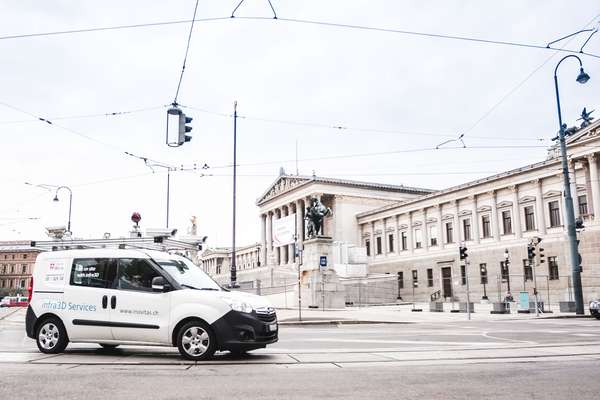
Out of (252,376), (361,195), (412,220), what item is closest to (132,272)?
(252,376)

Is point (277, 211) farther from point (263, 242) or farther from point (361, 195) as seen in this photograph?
point (361, 195)

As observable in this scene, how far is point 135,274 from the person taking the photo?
1002 cm

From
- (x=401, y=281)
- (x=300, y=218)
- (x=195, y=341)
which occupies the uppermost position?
(x=300, y=218)

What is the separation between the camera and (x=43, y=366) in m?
8.48

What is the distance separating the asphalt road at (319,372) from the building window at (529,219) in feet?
142

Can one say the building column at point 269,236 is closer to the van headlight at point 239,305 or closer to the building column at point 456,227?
the building column at point 456,227

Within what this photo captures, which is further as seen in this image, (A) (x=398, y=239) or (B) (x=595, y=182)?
(A) (x=398, y=239)

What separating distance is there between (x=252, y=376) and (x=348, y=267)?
4877 cm

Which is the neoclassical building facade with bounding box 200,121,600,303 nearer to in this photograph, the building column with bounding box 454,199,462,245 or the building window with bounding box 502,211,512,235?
the building window with bounding box 502,211,512,235

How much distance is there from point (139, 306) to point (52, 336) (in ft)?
6.65

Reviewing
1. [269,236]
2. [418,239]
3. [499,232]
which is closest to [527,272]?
[499,232]

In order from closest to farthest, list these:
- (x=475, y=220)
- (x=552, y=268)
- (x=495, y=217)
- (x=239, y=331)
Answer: (x=239, y=331) → (x=552, y=268) → (x=495, y=217) → (x=475, y=220)

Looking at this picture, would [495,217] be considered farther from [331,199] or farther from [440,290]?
[331,199]

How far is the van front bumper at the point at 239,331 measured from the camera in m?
9.15
